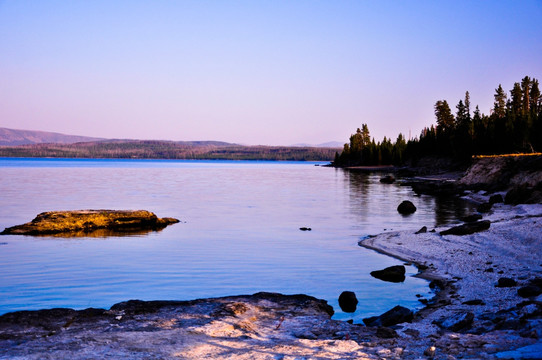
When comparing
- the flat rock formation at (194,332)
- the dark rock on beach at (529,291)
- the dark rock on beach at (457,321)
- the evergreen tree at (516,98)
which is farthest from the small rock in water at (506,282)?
the evergreen tree at (516,98)

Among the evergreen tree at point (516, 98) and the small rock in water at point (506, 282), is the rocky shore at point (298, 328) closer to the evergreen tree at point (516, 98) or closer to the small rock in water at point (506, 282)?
the small rock in water at point (506, 282)

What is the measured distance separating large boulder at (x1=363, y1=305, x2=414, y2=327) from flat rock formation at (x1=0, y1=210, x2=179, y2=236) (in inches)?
817

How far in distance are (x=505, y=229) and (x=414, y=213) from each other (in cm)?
1680

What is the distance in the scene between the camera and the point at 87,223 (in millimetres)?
30547

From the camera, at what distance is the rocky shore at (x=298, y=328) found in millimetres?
9812

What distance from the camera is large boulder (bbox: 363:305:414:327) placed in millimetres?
12641

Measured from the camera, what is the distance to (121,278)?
19.0 meters

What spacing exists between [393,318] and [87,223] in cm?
2331

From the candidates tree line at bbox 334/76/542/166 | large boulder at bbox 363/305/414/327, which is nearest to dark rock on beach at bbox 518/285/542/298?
large boulder at bbox 363/305/414/327

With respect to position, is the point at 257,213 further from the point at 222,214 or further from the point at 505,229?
the point at 505,229

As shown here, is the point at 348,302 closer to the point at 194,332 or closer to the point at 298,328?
the point at 298,328

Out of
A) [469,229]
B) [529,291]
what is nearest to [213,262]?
[529,291]

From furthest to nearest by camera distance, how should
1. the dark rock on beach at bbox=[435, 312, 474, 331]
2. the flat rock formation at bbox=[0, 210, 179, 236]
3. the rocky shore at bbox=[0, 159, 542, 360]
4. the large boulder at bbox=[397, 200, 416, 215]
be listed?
the large boulder at bbox=[397, 200, 416, 215] < the flat rock formation at bbox=[0, 210, 179, 236] < the dark rock on beach at bbox=[435, 312, 474, 331] < the rocky shore at bbox=[0, 159, 542, 360]

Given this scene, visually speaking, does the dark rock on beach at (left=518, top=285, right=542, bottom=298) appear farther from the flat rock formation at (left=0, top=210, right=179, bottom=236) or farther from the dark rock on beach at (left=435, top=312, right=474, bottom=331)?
the flat rock formation at (left=0, top=210, right=179, bottom=236)
